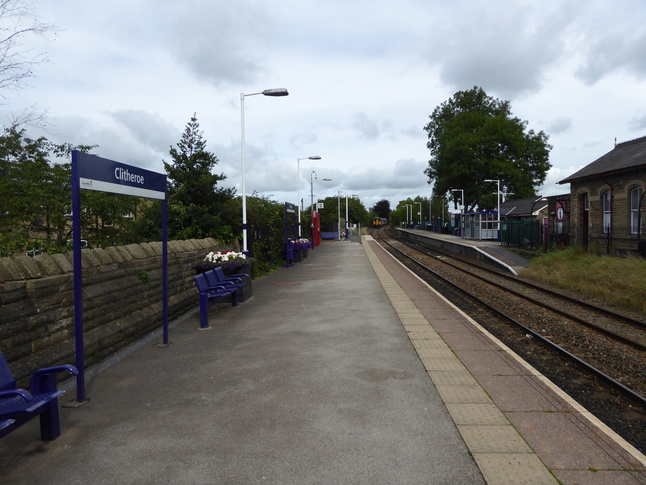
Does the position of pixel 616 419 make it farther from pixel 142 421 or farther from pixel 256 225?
pixel 256 225

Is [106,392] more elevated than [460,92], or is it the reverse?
[460,92]

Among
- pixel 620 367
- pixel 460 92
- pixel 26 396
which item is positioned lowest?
pixel 620 367

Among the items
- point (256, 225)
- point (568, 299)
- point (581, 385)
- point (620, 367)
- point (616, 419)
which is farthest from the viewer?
point (256, 225)

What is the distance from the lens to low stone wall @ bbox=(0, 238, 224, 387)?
4.47 metres

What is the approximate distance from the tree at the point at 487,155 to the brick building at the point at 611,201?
29408 millimetres

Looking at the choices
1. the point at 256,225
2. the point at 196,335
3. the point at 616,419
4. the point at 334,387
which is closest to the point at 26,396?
the point at 334,387

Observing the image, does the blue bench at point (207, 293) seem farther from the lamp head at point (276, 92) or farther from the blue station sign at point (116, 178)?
the lamp head at point (276, 92)

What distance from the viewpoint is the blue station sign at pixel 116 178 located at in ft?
14.5

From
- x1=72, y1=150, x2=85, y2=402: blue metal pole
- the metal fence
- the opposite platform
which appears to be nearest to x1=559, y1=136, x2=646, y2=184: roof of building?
the metal fence

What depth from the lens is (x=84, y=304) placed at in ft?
18.4

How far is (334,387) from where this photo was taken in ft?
15.7

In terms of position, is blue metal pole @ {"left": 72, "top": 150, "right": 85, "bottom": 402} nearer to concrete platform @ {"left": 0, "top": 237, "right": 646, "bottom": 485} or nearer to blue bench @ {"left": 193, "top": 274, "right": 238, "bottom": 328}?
concrete platform @ {"left": 0, "top": 237, "right": 646, "bottom": 485}

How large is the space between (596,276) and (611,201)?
9143mm

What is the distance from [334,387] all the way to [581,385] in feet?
10.6
